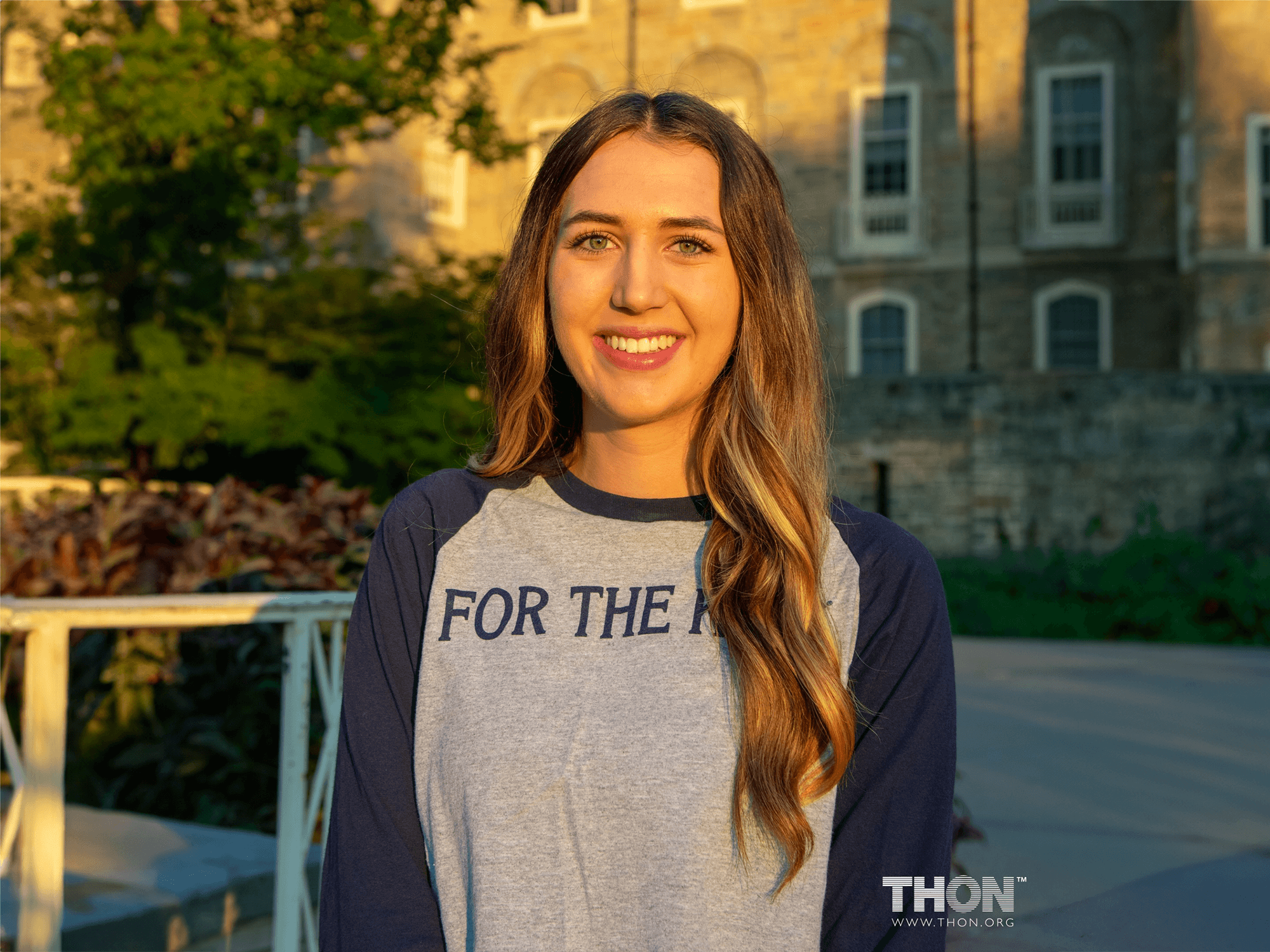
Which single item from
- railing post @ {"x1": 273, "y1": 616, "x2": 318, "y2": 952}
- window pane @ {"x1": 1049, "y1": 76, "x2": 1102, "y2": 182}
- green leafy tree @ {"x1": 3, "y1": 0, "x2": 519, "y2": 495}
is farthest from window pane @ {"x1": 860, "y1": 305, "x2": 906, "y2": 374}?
railing post @ {"x1": 273, "y1": 616, "x2": 318, "y2": 952}

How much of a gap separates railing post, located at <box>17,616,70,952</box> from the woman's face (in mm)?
1520

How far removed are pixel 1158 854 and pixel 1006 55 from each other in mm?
22020

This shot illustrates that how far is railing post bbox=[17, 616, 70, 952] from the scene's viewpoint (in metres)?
2.55

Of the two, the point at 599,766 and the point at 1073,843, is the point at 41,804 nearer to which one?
the point at 599,766

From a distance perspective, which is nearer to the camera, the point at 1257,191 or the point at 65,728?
the point at 65,728

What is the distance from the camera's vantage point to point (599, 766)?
61.5 inches

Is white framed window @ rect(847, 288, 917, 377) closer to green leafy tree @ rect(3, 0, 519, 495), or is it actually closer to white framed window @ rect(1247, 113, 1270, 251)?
white framed window @ rect(1247, 113, 1270, 251)

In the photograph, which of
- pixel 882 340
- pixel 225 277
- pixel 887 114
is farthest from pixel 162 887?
pixel 887 114

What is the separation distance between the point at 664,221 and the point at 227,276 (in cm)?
820

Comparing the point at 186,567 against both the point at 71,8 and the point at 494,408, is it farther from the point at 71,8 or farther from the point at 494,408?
the point at 71,8

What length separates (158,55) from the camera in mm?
8461

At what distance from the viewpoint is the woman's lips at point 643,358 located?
1767mm

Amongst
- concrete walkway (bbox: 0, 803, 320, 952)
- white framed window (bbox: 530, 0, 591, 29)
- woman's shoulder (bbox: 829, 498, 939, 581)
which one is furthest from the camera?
white framed window (bbox: 530, 0, 591, 29)

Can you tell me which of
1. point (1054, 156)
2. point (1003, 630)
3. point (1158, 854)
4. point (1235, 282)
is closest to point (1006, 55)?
point (1054, 156)
